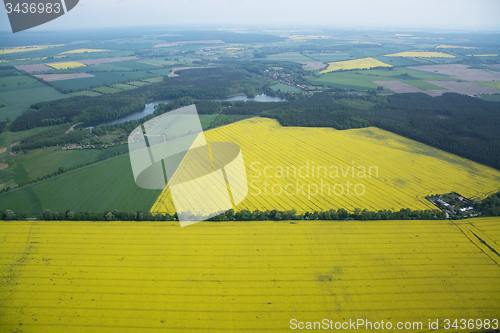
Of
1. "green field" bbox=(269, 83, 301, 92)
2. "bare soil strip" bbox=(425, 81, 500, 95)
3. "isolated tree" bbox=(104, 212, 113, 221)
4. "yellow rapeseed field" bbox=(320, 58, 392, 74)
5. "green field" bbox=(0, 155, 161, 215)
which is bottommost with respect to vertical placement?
"green field" bbox=(0, 155, 161, 215)

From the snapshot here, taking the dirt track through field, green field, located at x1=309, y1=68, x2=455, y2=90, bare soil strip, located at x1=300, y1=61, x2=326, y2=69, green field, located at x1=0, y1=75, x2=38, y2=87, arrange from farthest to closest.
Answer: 1. bare soil strip, located at x1=300, y1=61, x2=326, y2=69
2. the dirt track through field
3. green field, located at x1=0, y1=75, x2=38, y2=87
4. green field, located at x1=309, y1=68, x2=455, y2=90

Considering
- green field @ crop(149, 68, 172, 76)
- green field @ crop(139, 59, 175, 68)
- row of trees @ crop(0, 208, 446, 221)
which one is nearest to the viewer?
row of trees @ crop(0, 208, 446, 221)

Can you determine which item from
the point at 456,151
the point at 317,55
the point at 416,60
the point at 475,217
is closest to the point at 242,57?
the point at 317,55

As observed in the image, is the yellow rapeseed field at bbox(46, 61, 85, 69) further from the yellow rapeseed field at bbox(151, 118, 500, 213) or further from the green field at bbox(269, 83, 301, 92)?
the yellow rapeseed field at bbox(151, 118, 500, 213)

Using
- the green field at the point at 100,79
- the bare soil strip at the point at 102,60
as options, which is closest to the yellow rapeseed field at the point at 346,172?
the green field at the point at 100,79

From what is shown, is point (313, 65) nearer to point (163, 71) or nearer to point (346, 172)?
point (163, 71)

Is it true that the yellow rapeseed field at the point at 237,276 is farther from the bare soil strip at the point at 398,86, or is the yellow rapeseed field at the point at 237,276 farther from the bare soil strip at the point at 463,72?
the bare soil strip at the point at 463,72

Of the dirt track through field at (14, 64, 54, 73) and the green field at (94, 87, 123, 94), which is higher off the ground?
the dirt track through field at (14, 64, 54, 73)

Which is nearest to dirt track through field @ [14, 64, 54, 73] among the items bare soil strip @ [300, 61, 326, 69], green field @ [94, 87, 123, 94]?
green field @ [94, 87, 123, 94]
